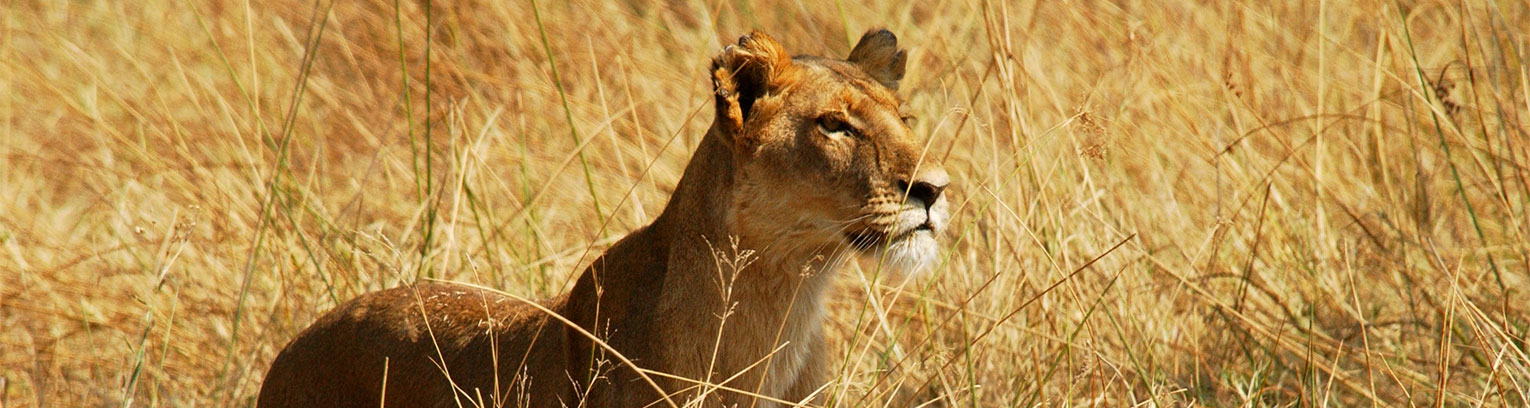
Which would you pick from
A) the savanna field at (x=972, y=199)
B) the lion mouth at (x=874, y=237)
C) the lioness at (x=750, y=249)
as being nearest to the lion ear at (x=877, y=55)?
the lioness at (x=750, y=249)

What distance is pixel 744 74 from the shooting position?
10.2 ft

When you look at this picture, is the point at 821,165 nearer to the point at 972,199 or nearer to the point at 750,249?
the point at 750,249

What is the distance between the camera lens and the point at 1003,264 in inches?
188

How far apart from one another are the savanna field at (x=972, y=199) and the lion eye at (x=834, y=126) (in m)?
0.27

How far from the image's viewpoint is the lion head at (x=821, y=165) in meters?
2.95

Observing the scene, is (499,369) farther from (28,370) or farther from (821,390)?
(28,370)

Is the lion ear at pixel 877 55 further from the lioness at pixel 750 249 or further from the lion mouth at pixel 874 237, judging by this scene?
the lion mouth at pixel 874 237

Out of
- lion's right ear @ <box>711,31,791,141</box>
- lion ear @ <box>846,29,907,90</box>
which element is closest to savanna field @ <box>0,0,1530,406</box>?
lion ear @ <box>846,29,907,90</box>

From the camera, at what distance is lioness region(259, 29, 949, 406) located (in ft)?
9.78

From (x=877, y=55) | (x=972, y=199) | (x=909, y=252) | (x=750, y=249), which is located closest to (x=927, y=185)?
(x=909, y=252)

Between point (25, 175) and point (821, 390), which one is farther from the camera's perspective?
point (25, 175)

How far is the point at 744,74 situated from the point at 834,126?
0.22 meters

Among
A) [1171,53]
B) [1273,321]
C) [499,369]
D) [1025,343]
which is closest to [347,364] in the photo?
[499,369]

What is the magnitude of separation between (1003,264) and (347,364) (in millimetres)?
2092
